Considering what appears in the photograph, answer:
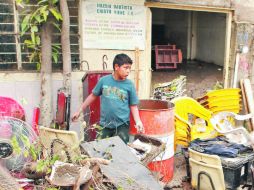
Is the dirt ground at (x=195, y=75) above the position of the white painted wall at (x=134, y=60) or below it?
below

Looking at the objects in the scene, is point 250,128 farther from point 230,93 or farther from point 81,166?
point 81,166

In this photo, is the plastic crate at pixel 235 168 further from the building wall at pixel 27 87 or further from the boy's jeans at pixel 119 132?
the building wall at pixel 27 87

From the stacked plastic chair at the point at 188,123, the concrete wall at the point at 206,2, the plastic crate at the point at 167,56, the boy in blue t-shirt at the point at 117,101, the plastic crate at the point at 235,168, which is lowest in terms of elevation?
the plastic crate at the point at 235,168

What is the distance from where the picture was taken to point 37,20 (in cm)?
517

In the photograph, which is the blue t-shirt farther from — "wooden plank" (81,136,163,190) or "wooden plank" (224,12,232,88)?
"wooden plank" (224,12,232,88)

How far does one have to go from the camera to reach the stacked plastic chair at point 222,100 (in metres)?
6.57

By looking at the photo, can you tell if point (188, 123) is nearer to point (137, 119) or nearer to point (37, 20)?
point (137, 119)

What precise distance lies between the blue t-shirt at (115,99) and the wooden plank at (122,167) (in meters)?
0.82

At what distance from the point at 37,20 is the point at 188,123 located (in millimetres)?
3026

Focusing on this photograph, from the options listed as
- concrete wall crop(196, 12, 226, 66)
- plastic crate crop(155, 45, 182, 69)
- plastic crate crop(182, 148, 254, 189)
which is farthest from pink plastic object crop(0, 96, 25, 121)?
concrete wall crop(196, 12, 226, 66)

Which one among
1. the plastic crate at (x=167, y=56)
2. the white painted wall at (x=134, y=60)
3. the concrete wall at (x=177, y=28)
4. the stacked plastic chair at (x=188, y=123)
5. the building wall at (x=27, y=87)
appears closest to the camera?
the stacked plastic chair at (x=188, y=123)

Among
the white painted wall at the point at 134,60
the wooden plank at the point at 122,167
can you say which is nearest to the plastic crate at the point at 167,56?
the white painted wall at the point at 134,60

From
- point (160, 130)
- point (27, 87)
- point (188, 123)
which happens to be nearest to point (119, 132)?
point (160, 130)

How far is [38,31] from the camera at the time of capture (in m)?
5.45
